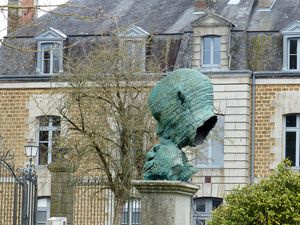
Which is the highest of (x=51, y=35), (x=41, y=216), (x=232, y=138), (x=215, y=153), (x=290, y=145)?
(x=51, y=35)

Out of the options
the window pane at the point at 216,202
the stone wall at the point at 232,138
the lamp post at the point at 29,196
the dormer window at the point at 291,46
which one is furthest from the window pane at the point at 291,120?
the lamp post at the point at 29,196

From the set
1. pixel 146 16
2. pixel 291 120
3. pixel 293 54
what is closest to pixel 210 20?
pixel 293 54

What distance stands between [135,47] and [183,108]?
80.0ft

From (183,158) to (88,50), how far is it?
2738cm

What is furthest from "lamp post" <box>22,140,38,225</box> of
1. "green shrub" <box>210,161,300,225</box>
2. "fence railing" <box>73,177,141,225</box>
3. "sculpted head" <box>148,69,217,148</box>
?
"sculpted head" <box>148,69,217,148</box>

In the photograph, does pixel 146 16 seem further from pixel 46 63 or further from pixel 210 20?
pixel 46 63

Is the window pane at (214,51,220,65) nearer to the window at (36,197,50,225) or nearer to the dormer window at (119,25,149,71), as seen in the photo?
the dormer window at (119,25,149,71)

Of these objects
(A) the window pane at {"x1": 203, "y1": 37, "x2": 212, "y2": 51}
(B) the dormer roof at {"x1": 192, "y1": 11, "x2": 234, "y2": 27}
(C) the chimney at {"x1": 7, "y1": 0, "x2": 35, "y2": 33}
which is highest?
(B) the dormer roof at {"x1": 192, "y1": 11, "x2": 234, "y2": 27}

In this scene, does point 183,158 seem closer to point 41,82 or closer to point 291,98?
point 291,98

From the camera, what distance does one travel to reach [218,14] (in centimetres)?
4116

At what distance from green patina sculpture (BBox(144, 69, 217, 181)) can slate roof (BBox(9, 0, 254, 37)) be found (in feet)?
85.2

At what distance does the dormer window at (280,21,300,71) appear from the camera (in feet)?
129

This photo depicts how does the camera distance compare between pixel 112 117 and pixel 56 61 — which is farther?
pixel 56 61

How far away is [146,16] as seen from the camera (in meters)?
43.2
